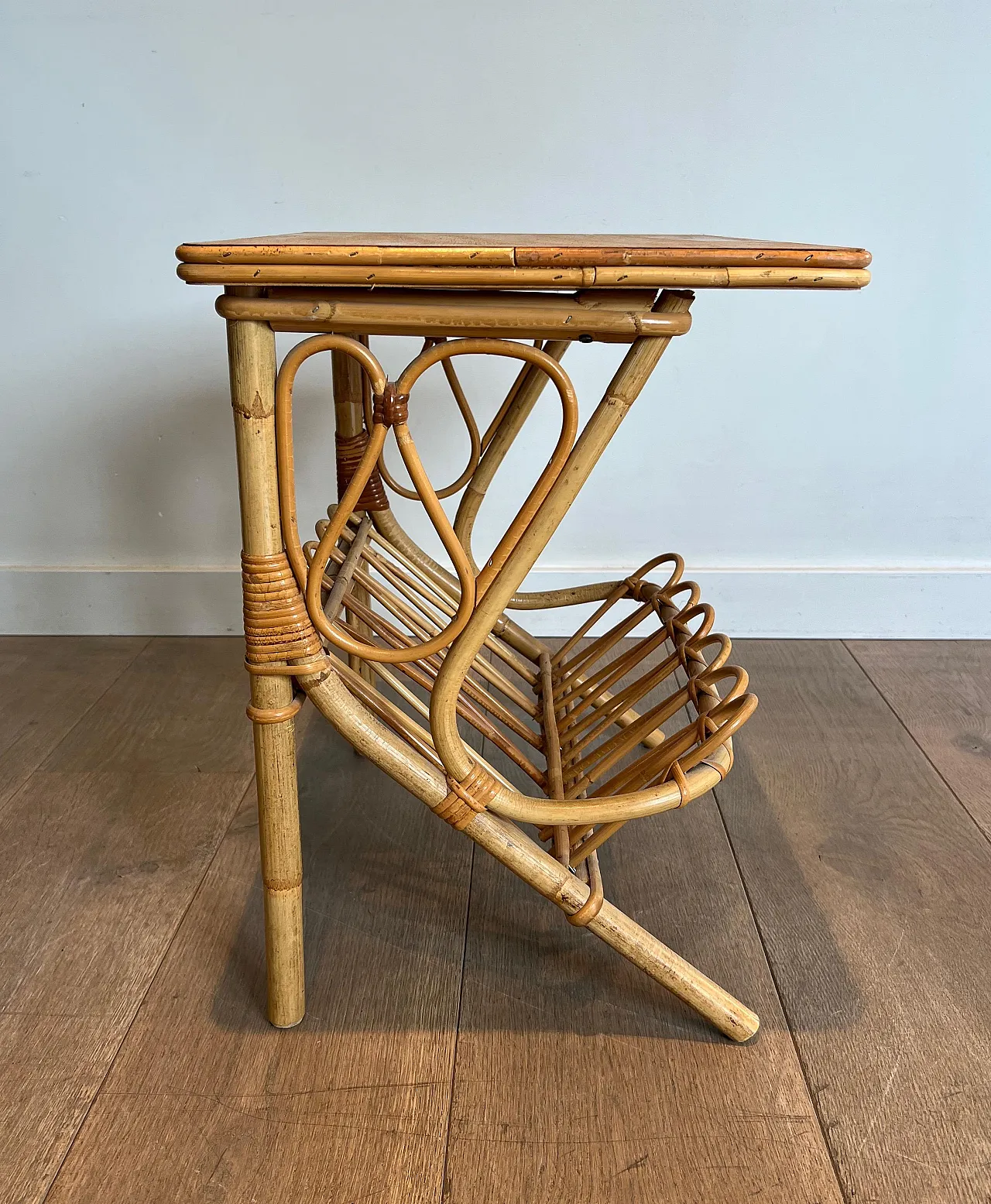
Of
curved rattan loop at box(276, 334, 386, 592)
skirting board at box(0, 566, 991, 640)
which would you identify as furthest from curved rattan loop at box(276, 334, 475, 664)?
skirting board at box(0, 566, 991, 640)

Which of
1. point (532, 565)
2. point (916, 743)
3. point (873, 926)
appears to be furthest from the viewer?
point (916, 743)

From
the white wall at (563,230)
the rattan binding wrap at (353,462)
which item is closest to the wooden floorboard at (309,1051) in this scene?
the rattan binding wrap at (353,462)

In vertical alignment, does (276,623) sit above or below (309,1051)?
above

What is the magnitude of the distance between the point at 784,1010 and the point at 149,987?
25.5 inches

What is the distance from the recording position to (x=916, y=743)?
1.54m

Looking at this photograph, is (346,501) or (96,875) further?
(96,875)

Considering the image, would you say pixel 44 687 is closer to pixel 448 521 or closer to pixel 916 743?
pixel 448 521

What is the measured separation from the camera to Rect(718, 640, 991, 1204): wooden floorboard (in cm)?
88

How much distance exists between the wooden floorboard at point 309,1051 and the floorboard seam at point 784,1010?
33 cm

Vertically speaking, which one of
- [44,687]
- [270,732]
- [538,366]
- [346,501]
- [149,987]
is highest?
[538,366]

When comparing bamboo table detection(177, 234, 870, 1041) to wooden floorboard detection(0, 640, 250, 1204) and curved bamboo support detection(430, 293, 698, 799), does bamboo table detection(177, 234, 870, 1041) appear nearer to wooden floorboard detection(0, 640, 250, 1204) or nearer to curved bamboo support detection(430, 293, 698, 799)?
curved bamboo support detection(430, 293, 698, 799)

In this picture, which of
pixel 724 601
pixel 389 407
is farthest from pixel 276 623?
pixel 724 601

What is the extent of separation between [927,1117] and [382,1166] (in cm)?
48

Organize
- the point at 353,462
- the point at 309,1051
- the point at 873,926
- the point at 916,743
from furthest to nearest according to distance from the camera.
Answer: the point at 916,743, the point at 353,462, the point at 873,926, the point at 309,1051
